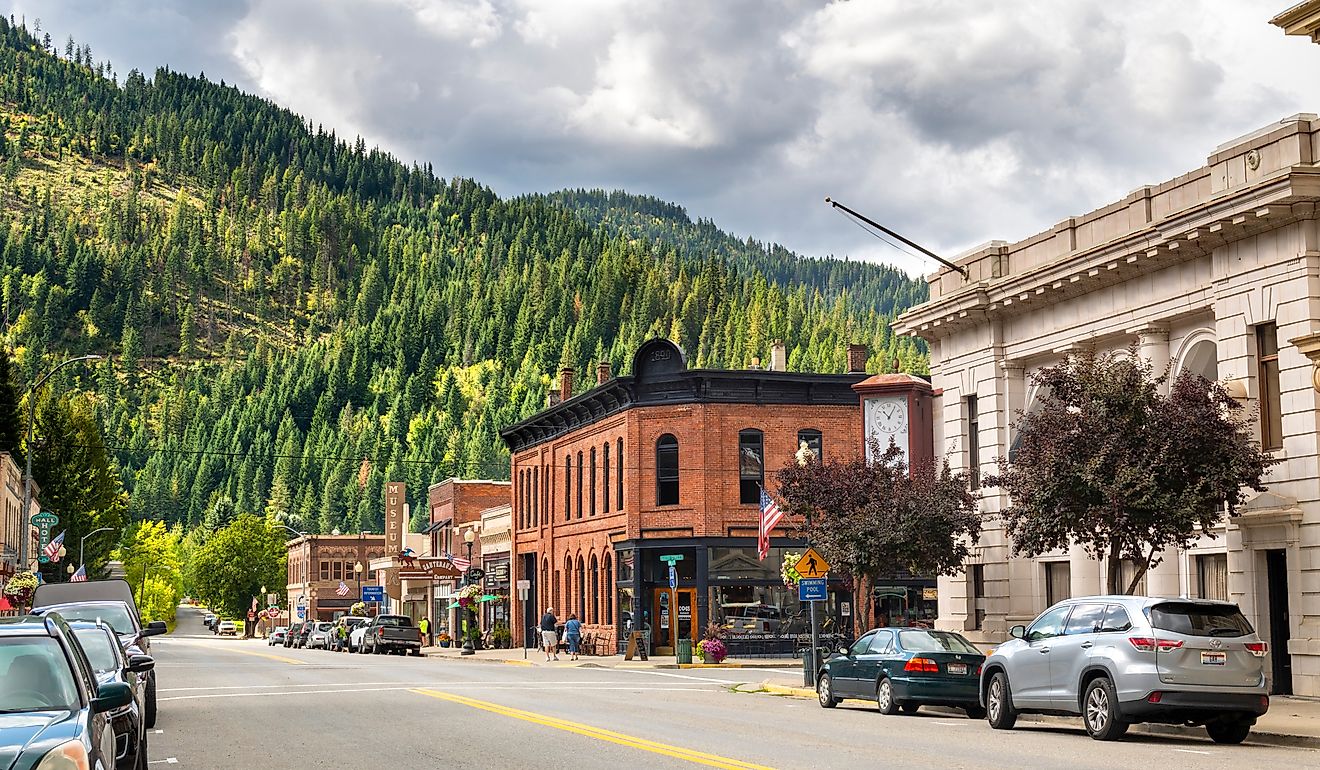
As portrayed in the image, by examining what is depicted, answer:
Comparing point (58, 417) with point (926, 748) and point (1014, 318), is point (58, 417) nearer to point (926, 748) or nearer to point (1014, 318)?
point (1014, 318)

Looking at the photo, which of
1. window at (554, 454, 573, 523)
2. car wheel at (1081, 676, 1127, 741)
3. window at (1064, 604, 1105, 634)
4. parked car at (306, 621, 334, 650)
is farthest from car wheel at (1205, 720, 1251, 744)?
parked car at (306, 621, 334, 650)

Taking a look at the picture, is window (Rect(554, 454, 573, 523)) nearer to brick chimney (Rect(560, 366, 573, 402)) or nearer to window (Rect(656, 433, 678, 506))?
brick chimney (Rect(560, 366, 573, 402))

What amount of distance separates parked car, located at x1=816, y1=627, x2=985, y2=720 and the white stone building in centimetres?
534

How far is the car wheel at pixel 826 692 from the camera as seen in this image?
25.7m

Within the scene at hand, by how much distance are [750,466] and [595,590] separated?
8745 mm

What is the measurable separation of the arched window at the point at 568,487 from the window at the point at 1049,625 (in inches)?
1619

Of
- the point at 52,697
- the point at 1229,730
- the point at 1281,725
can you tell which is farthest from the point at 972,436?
the point at 52,697

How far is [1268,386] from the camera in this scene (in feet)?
83.8

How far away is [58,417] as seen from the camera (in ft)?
275

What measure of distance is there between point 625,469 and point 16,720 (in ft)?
146

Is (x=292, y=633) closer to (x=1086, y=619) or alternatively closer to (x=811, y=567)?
(x=811, y=567)

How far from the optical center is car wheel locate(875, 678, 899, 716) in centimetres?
2383

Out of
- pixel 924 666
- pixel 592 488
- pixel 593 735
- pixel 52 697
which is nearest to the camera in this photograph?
pixel 52 697

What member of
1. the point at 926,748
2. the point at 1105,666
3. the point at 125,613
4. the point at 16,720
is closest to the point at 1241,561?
the point at 1105,666
